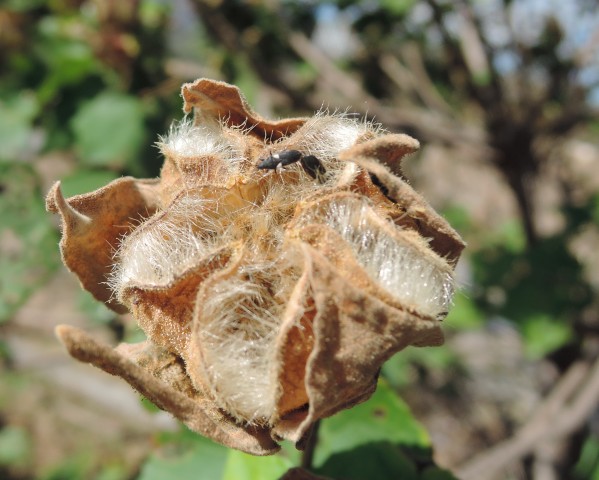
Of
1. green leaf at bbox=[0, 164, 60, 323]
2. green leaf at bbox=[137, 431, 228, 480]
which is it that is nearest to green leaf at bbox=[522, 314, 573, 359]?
green leaf at bbox=[137, 431, 228, 480]

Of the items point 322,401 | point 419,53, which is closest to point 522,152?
→ point 419,53

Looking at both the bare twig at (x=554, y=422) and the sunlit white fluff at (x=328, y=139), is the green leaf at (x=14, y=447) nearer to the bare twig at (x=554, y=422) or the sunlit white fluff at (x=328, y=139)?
the bare twig at (x=554, y=422)

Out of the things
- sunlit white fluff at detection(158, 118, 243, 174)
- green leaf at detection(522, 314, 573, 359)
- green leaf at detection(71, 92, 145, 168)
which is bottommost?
green leaf at detection(522, 314, 573, 359)

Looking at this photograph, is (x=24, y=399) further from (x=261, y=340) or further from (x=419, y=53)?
(x=261, y=340)

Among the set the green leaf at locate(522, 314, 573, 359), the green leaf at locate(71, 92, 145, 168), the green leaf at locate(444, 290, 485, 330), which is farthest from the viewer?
the green leaf at locate(444, 290, 485, 330)

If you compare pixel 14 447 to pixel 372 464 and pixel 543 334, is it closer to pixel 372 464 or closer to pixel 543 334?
pixel 543 334

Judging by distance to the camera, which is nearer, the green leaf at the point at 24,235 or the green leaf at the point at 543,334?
the green leaf at the point at 24,235

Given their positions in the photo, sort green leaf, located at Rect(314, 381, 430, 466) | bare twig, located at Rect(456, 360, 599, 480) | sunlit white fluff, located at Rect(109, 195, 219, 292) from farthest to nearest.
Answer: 1. bare twig, located at Rect(456, 360, 599, 480)
2. green leaf, located at Rect(314, 381, 430, 466)
3. sunlit white fluff, located at Rect(109, 195, 219, 292)

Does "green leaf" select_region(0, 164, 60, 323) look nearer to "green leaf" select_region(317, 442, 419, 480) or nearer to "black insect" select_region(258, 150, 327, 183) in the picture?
"green leaf" select_region(317, 442, 419, 480)

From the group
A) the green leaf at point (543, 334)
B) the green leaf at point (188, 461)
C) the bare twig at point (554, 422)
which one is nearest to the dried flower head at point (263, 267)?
the green leaf at point (188, 461)
